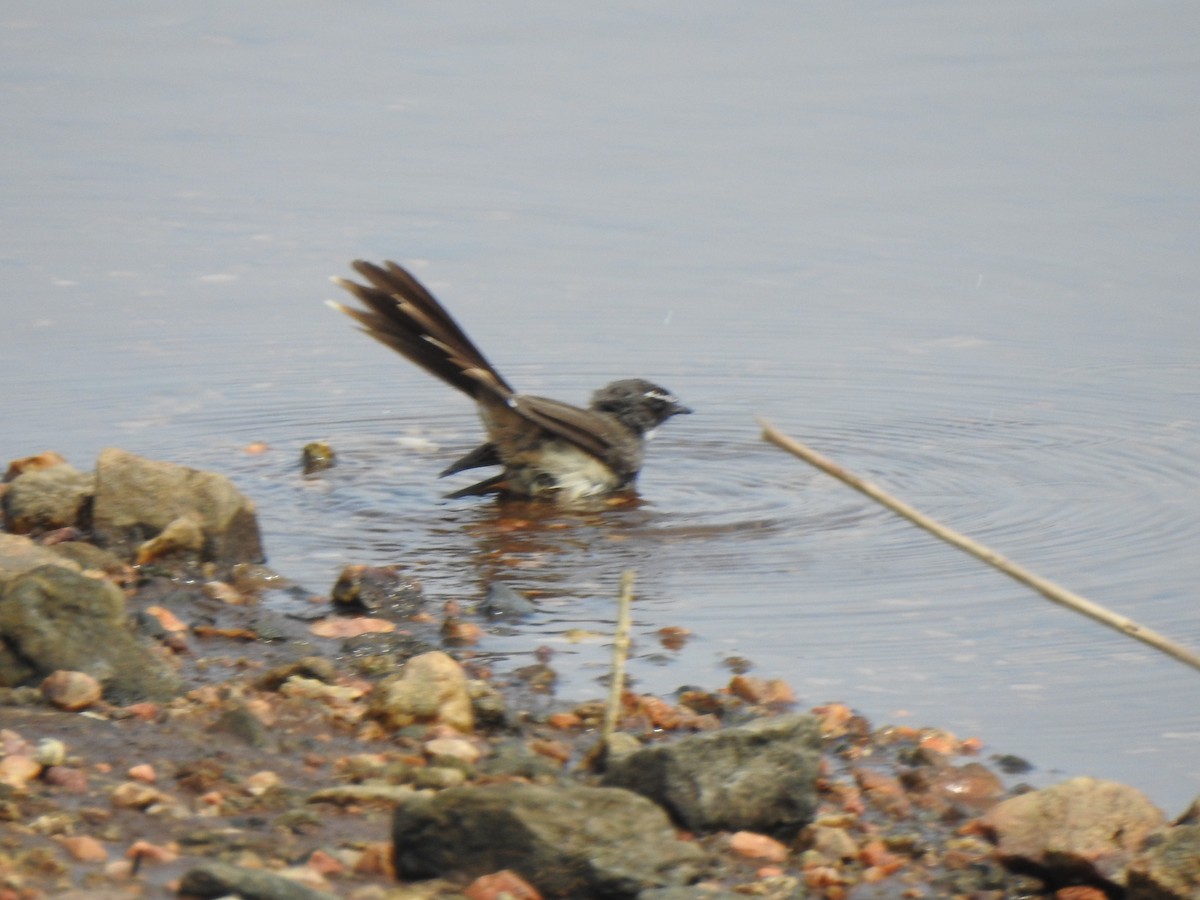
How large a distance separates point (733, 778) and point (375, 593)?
2.05m

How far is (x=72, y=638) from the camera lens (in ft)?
16.4

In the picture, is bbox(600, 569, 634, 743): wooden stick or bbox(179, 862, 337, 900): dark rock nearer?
bbox(179, 862, 337, 900): dark rock

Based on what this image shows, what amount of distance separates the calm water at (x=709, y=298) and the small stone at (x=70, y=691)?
147cm

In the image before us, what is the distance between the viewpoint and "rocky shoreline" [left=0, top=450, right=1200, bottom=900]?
3.96 m

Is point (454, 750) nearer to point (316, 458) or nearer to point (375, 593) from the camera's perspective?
point (375, 593)

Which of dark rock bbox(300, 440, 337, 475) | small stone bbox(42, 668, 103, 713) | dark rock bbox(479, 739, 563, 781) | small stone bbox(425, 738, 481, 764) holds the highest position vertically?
dark rock bbox(300, 440, 337, 475)

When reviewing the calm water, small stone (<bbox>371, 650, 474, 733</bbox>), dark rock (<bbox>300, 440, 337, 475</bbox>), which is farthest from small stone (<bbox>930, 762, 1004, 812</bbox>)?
dark rock (<bbox>300, 440, 337, 475</bbox>)

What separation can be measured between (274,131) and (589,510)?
7631 mm

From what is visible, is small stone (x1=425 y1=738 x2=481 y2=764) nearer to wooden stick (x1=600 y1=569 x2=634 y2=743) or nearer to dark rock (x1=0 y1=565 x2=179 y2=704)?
wooden stick (x1=600 y1=569 x2=634 y2=743)

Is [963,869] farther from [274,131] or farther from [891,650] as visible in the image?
[274,131]

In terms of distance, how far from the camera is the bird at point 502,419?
8.12 meters

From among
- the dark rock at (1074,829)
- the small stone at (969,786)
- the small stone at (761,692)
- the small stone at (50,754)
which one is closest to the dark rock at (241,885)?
the small stone at (50,754)

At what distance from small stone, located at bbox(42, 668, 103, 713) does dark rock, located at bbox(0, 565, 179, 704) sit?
8 centimetres

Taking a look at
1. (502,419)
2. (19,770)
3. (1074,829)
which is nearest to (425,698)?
(19,770)
